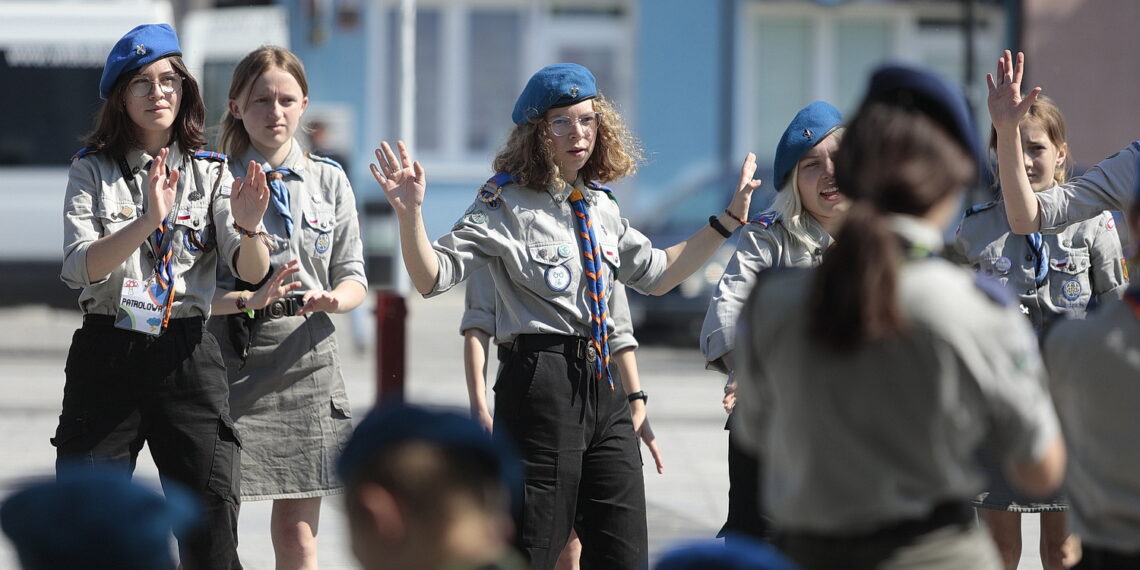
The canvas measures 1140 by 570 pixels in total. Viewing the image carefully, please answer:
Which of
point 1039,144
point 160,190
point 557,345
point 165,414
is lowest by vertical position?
point 165,414

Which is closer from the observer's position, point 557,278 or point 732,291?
point 557,278

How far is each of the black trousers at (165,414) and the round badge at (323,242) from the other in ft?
2.12

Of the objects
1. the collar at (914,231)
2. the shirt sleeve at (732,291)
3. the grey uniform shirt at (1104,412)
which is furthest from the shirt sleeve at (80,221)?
the grey uniform shirt at (1104,412)

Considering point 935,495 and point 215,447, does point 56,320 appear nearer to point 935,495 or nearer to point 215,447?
point 215,447

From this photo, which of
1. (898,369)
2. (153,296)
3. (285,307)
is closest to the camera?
(898,369)

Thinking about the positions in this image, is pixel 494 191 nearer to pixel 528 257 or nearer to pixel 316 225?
pixel 528 257

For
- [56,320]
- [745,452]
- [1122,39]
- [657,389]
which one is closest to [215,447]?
[745,452]

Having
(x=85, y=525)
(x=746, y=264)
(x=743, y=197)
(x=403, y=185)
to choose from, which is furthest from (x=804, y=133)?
(x=85, y=525)

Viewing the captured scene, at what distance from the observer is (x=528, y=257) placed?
446cm

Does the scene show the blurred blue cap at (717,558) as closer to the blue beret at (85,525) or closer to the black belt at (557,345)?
the blue beret at (85,525)

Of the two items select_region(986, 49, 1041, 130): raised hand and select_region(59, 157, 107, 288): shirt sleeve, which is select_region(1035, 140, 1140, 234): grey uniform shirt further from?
select_region(59, 157, 107, 288): shirt sleeve

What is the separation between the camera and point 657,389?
11984 millimetres

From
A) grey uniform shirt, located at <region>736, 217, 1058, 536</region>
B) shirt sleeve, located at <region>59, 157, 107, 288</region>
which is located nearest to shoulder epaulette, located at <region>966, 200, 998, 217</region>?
grey uniform shirt, located at <region>736, 217, 1058, 536</region>

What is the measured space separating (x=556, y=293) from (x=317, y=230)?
0.99 m
